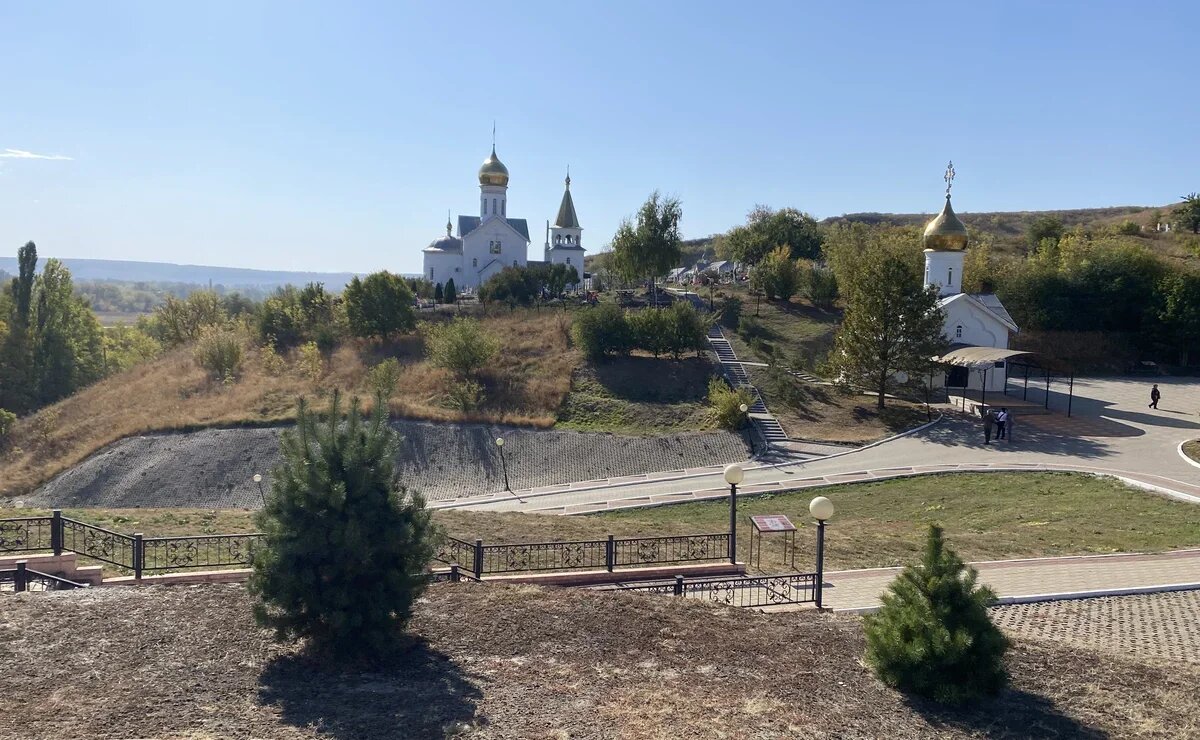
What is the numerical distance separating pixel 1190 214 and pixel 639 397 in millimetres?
50179

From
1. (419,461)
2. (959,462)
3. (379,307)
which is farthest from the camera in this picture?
(379,307)

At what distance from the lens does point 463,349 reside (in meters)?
34.8

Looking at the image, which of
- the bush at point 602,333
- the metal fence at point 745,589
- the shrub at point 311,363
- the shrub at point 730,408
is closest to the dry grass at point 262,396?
the shrub at point 311,363

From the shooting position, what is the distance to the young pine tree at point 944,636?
8.59m

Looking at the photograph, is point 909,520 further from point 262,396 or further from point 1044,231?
point 1044,231

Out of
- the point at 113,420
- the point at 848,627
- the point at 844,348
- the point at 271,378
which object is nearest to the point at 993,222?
the point at 844,348

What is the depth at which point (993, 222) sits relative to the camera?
9369 cm

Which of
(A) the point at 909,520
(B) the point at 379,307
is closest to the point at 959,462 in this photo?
(A) the point at 909,520

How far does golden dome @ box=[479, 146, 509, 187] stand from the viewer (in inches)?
2211

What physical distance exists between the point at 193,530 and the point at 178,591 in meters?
4.70

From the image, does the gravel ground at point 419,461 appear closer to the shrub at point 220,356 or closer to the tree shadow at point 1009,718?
the shrub at point 220,356

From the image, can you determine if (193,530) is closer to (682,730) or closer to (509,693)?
(509,693)

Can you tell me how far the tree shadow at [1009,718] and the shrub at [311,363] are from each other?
31876 millimetres

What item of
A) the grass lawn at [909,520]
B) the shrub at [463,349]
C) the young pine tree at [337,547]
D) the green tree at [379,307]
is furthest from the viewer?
the green tree at [379,307]
